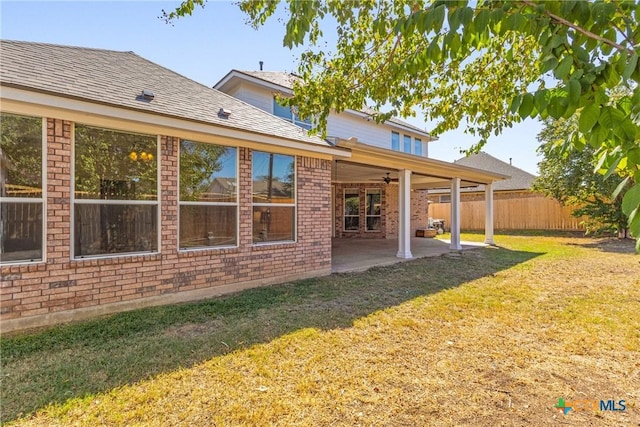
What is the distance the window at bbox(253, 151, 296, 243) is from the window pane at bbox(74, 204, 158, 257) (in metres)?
1.97

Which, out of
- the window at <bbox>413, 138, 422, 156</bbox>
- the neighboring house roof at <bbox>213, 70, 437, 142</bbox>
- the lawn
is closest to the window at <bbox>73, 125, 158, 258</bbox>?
the lawn

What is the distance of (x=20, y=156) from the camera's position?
14.2 feet

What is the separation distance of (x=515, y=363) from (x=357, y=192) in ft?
43.9

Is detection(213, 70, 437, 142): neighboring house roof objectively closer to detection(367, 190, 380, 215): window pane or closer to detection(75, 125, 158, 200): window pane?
detection(367, 190, 380, 215): window pane

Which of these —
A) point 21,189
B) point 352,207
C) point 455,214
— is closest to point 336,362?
point 21,189

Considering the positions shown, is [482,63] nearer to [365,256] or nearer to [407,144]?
[365,256]

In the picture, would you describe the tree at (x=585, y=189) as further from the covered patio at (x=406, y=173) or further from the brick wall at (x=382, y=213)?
the brick wall at (x=382, y=213)

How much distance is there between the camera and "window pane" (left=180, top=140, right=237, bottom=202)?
5.75 meters

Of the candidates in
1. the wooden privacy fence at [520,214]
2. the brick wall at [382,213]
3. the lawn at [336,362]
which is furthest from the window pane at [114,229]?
the wooden privacy fence at [520,214]

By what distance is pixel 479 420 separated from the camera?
8.75ft

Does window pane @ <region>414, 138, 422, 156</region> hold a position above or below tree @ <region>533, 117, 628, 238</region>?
above

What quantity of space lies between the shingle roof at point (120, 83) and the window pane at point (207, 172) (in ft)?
1.84

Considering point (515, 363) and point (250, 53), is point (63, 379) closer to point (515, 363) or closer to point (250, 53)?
point (515, 363)

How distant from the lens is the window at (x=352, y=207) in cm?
1667
